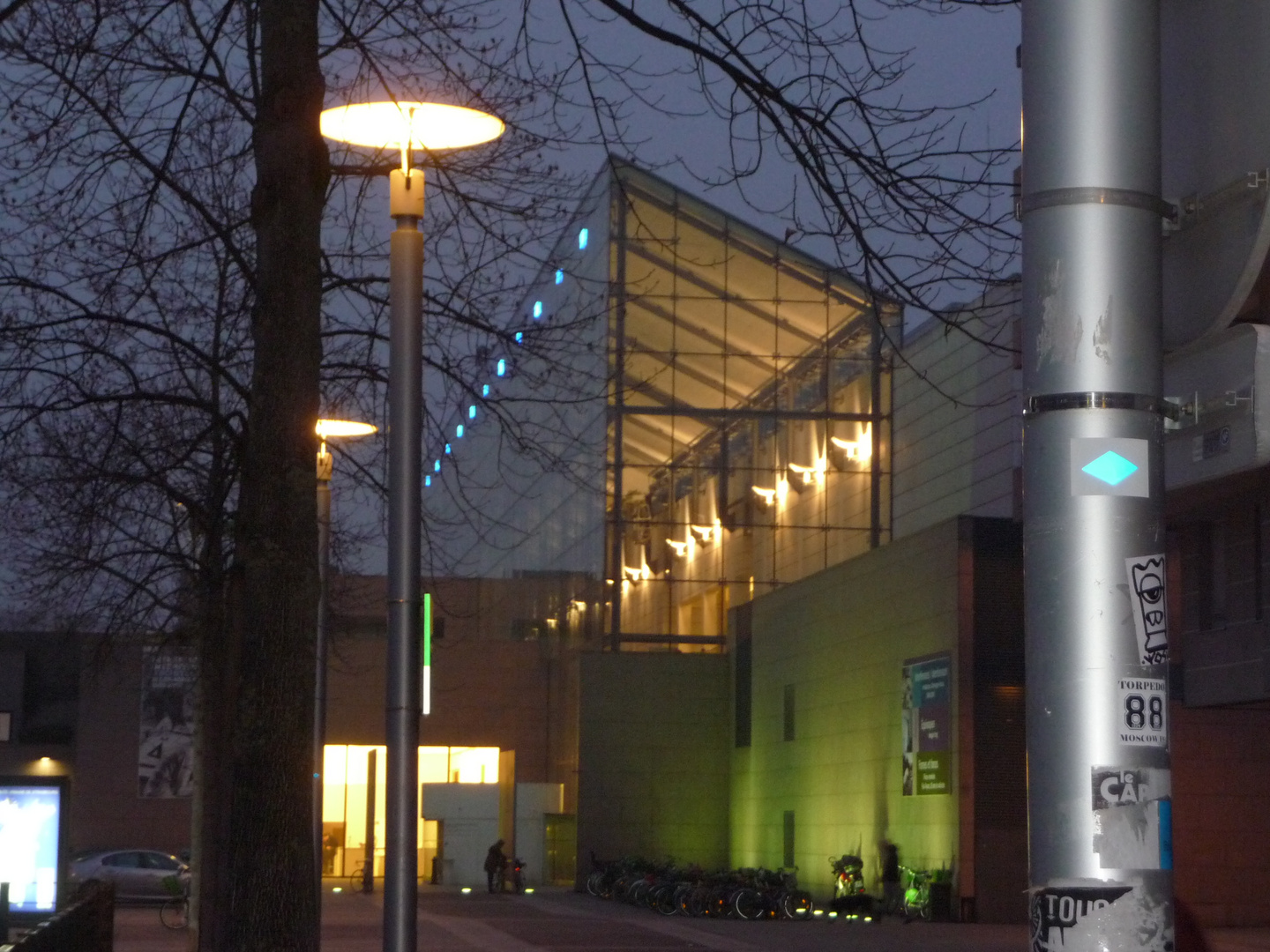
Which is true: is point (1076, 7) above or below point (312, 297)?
below

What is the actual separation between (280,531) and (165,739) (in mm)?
47547

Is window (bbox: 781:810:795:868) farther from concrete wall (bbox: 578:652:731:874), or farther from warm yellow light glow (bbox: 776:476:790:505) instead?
warm yellow light glow (bbox: 776:476:790:505)

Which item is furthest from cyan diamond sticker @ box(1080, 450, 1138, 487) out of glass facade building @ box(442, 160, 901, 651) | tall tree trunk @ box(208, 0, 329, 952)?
glass facade building @ box(442, 160, 901, 651)

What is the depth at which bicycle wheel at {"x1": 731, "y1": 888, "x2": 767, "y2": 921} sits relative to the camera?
118 ft

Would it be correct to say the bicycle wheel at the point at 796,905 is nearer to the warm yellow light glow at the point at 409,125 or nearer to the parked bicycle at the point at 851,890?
the parked bicycle at the point at 851,890

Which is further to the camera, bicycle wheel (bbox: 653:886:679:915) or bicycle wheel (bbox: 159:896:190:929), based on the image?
bicycle wheel (bbox: 653:886:679:915)

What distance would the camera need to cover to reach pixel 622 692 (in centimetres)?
5028

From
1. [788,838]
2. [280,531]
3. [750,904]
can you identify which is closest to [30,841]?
[280,531]

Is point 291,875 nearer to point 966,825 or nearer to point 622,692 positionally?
point 966,825

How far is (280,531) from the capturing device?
9383 mm

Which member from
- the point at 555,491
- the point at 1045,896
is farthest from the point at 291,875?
the point at 555,491

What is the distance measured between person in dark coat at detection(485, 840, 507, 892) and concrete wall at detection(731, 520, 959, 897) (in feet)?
20.2

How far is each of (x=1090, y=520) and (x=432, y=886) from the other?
2036 inches

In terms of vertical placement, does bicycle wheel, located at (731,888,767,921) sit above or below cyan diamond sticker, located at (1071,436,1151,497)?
below
